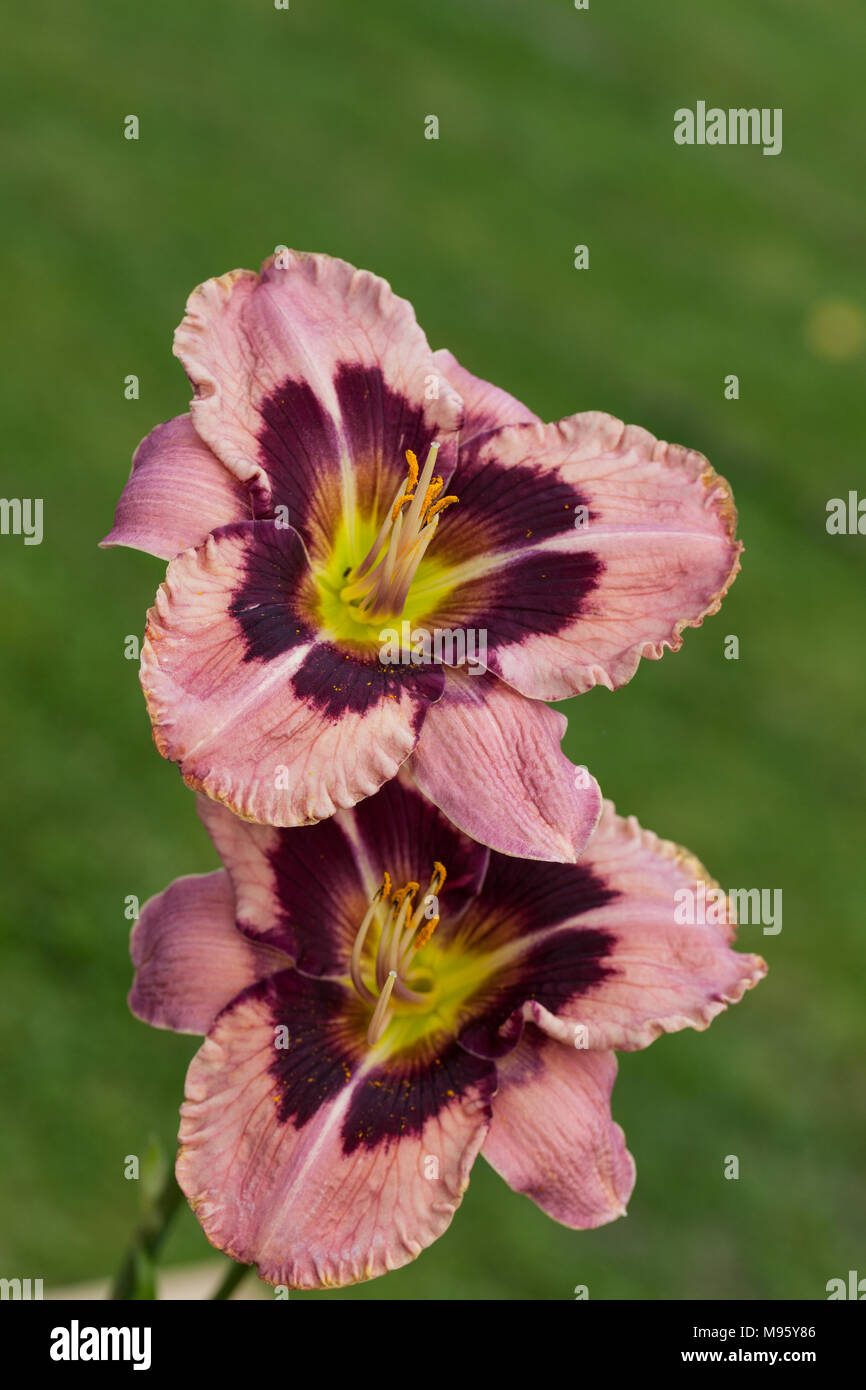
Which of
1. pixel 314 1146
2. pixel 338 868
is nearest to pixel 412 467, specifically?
pixel 338 868

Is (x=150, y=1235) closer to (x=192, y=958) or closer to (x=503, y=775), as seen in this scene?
(x=192, y=958)

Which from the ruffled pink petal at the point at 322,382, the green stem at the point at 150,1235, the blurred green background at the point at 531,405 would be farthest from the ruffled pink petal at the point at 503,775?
the blurred green background at the point at 531,405

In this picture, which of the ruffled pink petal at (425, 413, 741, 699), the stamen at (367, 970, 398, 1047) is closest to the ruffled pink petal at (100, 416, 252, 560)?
the ruffled pink petal at (425, 413, 741, 699)

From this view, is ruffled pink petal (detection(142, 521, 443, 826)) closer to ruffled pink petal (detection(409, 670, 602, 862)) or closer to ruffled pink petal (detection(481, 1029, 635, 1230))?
ruffled pink petal (detection(409, 670, 602, 862))

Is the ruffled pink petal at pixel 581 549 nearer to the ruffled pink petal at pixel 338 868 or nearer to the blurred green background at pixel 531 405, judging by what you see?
Answer: the ruffled pink petal at pixel 338 868
